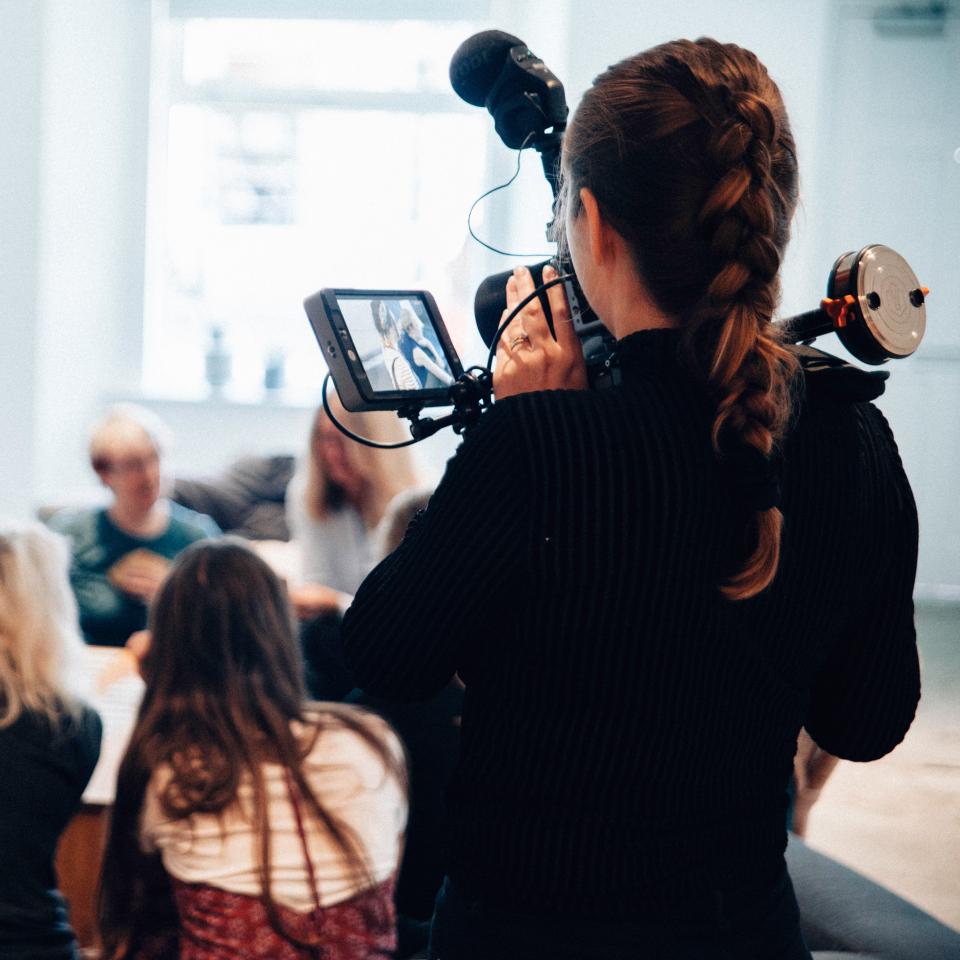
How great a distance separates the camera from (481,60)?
992 millimetres

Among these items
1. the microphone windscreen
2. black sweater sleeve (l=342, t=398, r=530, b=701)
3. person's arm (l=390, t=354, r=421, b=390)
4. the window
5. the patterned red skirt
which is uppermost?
the window

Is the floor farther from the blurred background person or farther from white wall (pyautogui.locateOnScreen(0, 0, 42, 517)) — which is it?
white wall (pyautogui.locateOnScreen(0, 0, 42, 517))

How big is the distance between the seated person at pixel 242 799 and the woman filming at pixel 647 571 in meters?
1.07

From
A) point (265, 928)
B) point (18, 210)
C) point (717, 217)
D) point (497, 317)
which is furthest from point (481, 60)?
point (18, 210)

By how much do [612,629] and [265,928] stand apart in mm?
1275

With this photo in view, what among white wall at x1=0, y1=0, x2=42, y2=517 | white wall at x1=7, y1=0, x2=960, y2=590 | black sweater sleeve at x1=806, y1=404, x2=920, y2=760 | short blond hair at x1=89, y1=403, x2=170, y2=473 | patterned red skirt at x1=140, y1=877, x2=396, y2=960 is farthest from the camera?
white wall at x1=0, y1=0, x2=42, y2=517

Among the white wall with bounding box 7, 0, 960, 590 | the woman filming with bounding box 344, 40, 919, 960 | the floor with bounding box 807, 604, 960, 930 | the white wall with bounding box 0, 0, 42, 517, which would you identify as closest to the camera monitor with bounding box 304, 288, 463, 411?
the woman filming with bounding box 344, 40, 919, 960

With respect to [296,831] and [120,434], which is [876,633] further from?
[120,434]

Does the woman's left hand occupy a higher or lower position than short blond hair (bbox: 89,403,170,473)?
higher

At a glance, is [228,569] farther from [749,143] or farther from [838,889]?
[749,143]

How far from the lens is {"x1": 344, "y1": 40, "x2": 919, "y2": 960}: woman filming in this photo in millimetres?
671

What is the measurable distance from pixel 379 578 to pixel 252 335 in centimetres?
435

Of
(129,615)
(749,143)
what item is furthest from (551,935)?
(129,615)

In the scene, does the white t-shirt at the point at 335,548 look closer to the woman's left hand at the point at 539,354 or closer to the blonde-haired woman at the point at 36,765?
the blonde-haired woman at the point at 36,765
